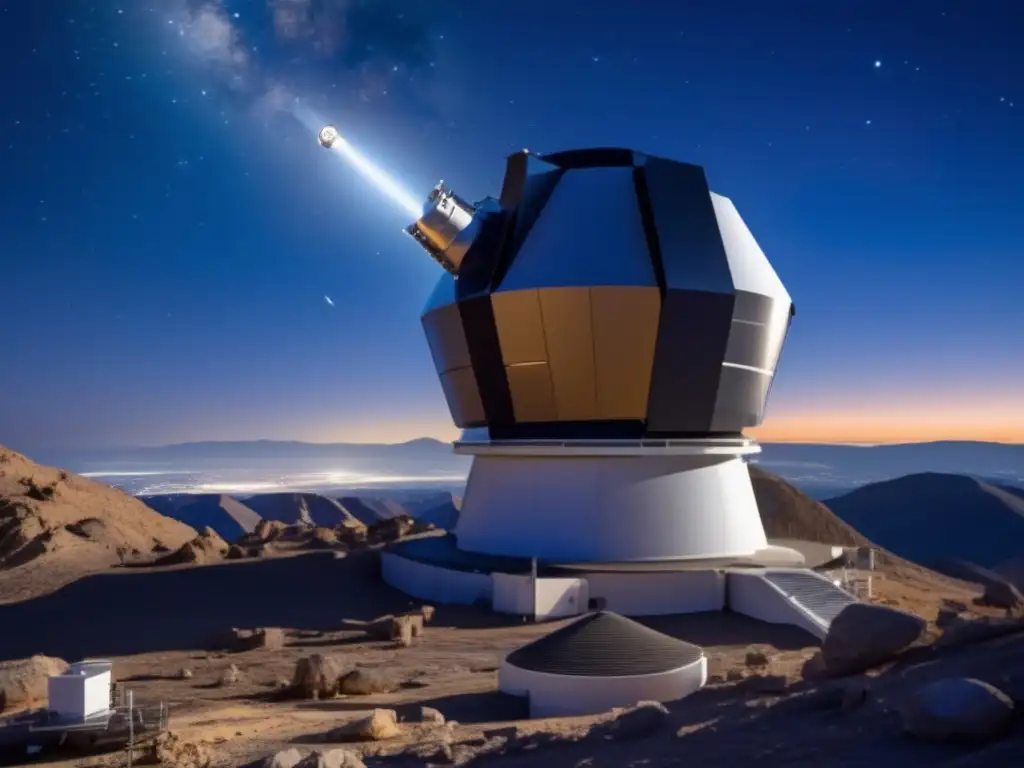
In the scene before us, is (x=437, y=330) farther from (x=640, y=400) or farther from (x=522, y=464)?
(x=640, y=400)

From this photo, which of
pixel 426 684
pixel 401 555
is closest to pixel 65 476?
pixel 401 555

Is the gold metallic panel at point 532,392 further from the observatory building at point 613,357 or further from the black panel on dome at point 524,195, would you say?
the black panel on dome at point 524,195

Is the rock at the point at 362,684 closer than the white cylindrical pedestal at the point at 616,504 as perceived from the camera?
Yes

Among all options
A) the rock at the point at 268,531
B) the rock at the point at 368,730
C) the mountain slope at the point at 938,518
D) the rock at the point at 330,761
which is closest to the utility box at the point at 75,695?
the rock at the point at 368,730

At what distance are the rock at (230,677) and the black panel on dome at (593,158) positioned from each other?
47.6 ft

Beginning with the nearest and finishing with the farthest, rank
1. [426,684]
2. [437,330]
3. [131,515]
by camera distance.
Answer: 1. [426,684]
2. [437,330]
3. [131,515]

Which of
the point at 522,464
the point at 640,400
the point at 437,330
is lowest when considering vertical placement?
the point at 522,464

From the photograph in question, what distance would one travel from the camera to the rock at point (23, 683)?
13.4 m

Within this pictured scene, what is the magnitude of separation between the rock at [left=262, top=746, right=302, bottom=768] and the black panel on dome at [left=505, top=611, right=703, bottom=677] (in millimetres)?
4536

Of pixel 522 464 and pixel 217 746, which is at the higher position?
pixel 522 464

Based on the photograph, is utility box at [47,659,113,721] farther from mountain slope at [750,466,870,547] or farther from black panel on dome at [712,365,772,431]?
mountain slope at [750,466,870,547]

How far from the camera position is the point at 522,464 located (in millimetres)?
22578

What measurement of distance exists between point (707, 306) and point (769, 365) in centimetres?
350

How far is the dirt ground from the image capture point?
23.1 feet
